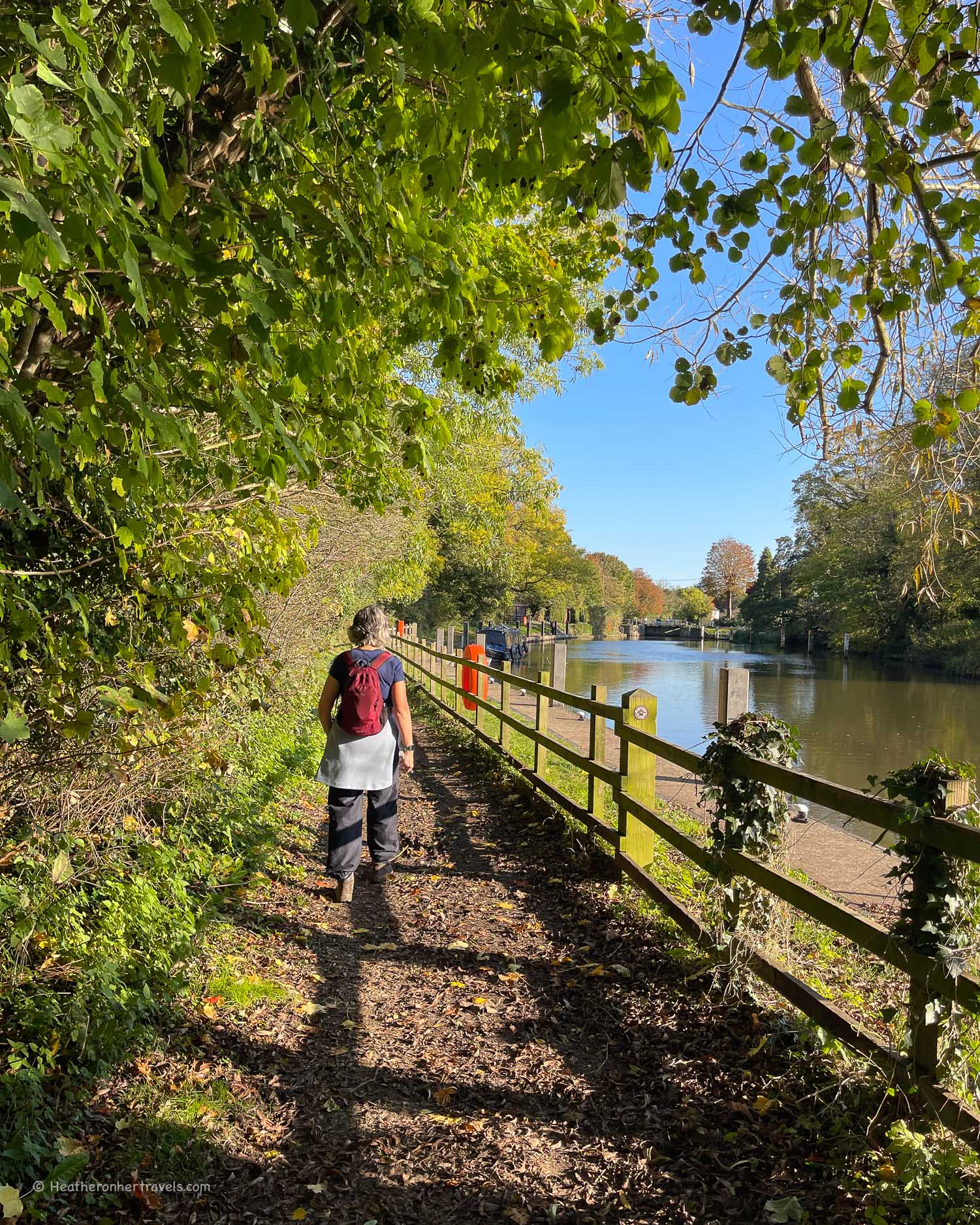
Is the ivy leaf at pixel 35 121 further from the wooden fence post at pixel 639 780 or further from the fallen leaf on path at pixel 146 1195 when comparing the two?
the wooden fence post at pixel 639 780

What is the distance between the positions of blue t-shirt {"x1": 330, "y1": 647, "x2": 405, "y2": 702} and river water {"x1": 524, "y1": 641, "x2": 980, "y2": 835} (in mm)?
2070

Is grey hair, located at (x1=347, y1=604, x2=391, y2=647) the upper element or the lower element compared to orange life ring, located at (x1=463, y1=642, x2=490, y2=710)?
upper

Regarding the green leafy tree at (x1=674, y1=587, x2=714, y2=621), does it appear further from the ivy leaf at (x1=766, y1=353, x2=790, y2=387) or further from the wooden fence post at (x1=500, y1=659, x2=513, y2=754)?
the ivy leaf at (x1=766, y1=353, x2=790, y2=387)

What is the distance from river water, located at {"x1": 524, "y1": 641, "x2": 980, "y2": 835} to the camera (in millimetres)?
15781

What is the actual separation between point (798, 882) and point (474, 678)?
8.96 m

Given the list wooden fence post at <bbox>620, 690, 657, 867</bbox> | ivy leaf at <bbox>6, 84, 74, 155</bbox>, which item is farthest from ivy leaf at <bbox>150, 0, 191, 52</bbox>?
wooden fence post at <bbox>620, 690, 657, 867</bbox>

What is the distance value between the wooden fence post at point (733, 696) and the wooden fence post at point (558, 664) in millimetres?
5093

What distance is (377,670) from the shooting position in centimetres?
538

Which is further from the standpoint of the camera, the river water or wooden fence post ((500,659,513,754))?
the river water

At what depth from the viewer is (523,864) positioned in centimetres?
607

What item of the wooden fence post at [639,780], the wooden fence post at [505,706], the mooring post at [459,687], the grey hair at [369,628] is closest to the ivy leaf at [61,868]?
the grey hair at [369,628]

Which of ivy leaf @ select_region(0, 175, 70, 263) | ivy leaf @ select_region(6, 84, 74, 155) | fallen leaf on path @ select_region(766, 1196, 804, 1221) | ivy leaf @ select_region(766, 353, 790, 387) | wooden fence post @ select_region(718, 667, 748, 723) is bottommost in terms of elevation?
fallen leaf on path @ select_region(766, 1196, 804, 1221)

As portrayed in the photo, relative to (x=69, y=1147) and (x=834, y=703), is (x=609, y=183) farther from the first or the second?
(x=834, y=703)

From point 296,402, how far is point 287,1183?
2.81 meters
